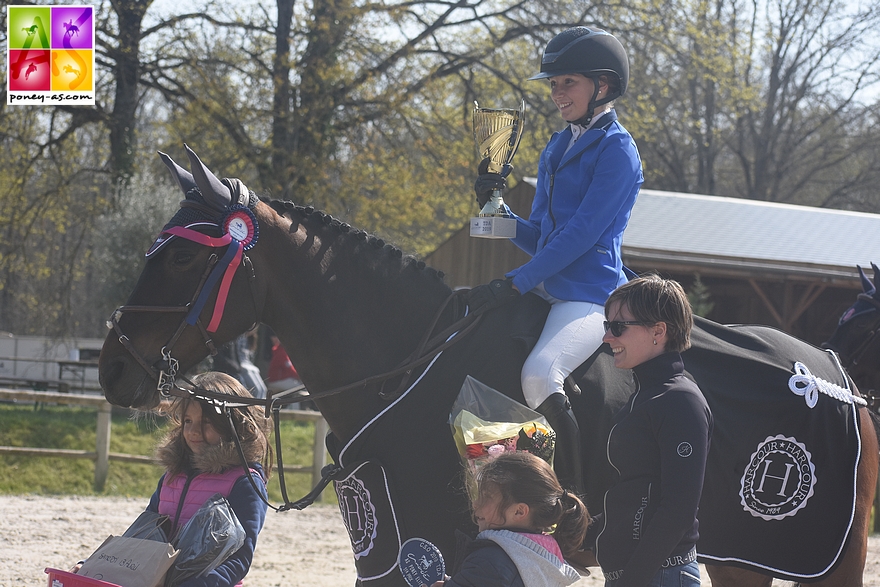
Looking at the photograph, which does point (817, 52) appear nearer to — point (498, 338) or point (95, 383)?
point (95, 383)

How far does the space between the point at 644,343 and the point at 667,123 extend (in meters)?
23.9

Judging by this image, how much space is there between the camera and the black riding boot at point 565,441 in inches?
103

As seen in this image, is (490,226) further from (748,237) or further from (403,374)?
(748,237)

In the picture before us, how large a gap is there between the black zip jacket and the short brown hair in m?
0.06

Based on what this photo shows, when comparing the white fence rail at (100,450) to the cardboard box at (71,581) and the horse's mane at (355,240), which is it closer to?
the horse's mane at (355,240)

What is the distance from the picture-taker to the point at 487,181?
2.94 metres

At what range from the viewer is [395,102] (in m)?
13.6

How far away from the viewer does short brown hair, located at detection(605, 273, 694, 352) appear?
2.19 meters

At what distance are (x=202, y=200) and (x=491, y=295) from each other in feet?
3.31

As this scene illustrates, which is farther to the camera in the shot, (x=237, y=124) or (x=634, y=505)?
(x=237, y=124)

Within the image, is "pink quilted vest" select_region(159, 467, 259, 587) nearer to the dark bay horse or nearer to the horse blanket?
the dark bay horse

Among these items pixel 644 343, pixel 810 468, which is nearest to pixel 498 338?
pixel 644 343

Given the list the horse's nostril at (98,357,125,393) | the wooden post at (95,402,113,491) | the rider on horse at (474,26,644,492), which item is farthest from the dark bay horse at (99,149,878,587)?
the wooden post at (95,402,113,491)

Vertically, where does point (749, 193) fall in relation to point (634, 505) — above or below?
above
